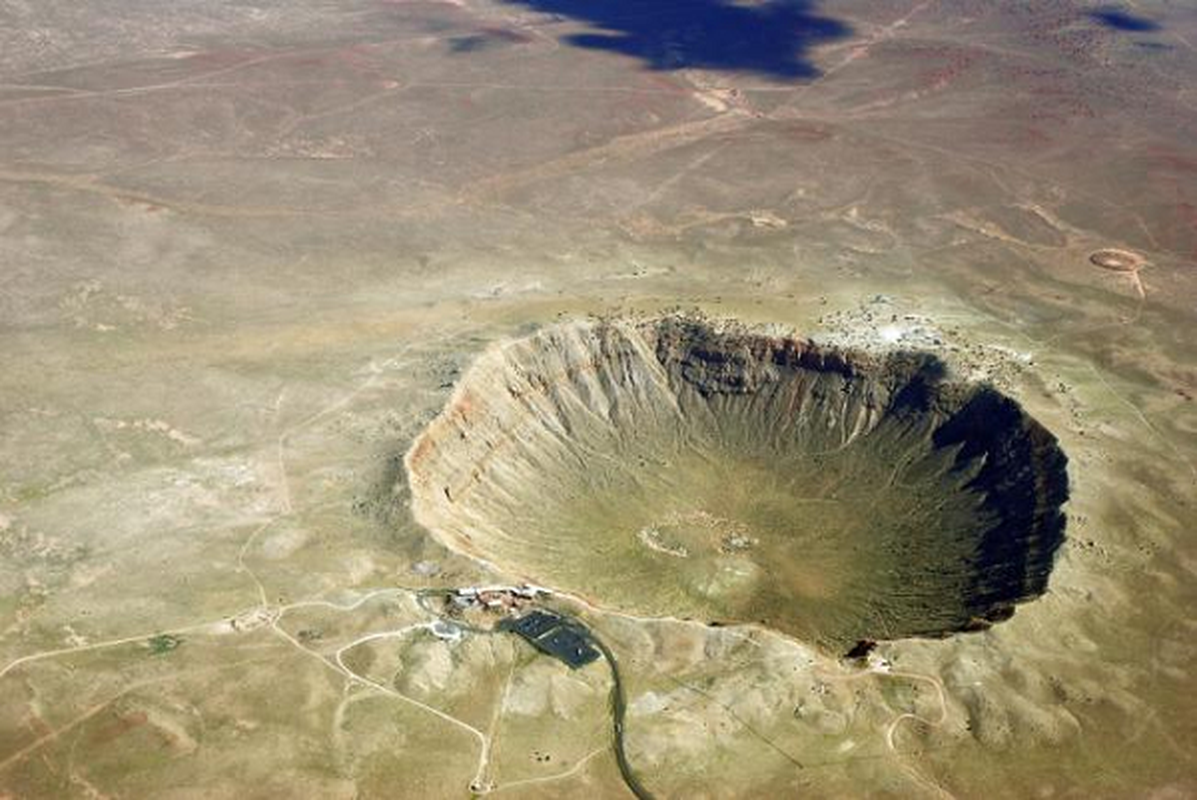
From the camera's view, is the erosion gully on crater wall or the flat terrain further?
the erosion gully on crater wall

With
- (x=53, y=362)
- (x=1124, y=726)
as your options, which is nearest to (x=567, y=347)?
(x=53, y=362)

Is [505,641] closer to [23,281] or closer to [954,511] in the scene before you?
[954,511]

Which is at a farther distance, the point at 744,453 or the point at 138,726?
the point at 744,453

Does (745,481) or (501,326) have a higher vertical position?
(501,326)

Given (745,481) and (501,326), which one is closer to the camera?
(745,481)

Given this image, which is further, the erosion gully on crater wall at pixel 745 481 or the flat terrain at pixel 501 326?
the erosion gully on crater wall at pixel 745 481
